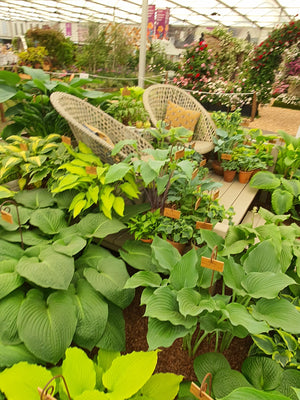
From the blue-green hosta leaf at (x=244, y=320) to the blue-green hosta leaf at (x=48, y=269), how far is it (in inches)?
27.6

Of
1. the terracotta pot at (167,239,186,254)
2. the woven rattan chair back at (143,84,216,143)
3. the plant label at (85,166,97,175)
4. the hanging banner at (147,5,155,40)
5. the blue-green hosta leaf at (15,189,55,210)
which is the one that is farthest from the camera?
the hanging banner at (147,5,155,40)

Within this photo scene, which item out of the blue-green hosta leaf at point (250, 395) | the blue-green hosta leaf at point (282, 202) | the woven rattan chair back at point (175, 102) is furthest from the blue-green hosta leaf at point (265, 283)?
the woven rattan chair back at point (175, 102)

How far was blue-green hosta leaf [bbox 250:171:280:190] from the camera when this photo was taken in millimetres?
2465

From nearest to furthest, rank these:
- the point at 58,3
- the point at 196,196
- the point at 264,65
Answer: the point at 196,196 < the point at 264,65 < the point at 58,3

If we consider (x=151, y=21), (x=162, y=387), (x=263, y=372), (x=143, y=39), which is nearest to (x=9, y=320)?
(x=162, y=387)

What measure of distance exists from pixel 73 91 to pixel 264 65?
12.0 feet

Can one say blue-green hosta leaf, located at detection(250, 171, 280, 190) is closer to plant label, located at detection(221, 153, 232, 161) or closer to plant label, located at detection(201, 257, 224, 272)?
plant label, located at detection(221, 153, 232, 161)

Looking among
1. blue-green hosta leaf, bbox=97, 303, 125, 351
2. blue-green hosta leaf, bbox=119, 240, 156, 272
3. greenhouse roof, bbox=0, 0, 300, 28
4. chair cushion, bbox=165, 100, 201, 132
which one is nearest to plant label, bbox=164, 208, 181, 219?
blue-green hosta leaf, bbox=119, 240, 156, 272

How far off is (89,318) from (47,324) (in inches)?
7.2

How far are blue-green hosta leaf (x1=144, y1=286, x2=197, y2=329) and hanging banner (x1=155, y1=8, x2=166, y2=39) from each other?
4292 millimetres

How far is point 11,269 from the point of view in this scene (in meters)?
1.44

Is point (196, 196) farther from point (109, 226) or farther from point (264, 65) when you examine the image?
point (264, 65)

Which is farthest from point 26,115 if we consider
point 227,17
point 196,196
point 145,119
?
point 227,17

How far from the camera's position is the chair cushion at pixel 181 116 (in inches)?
123
